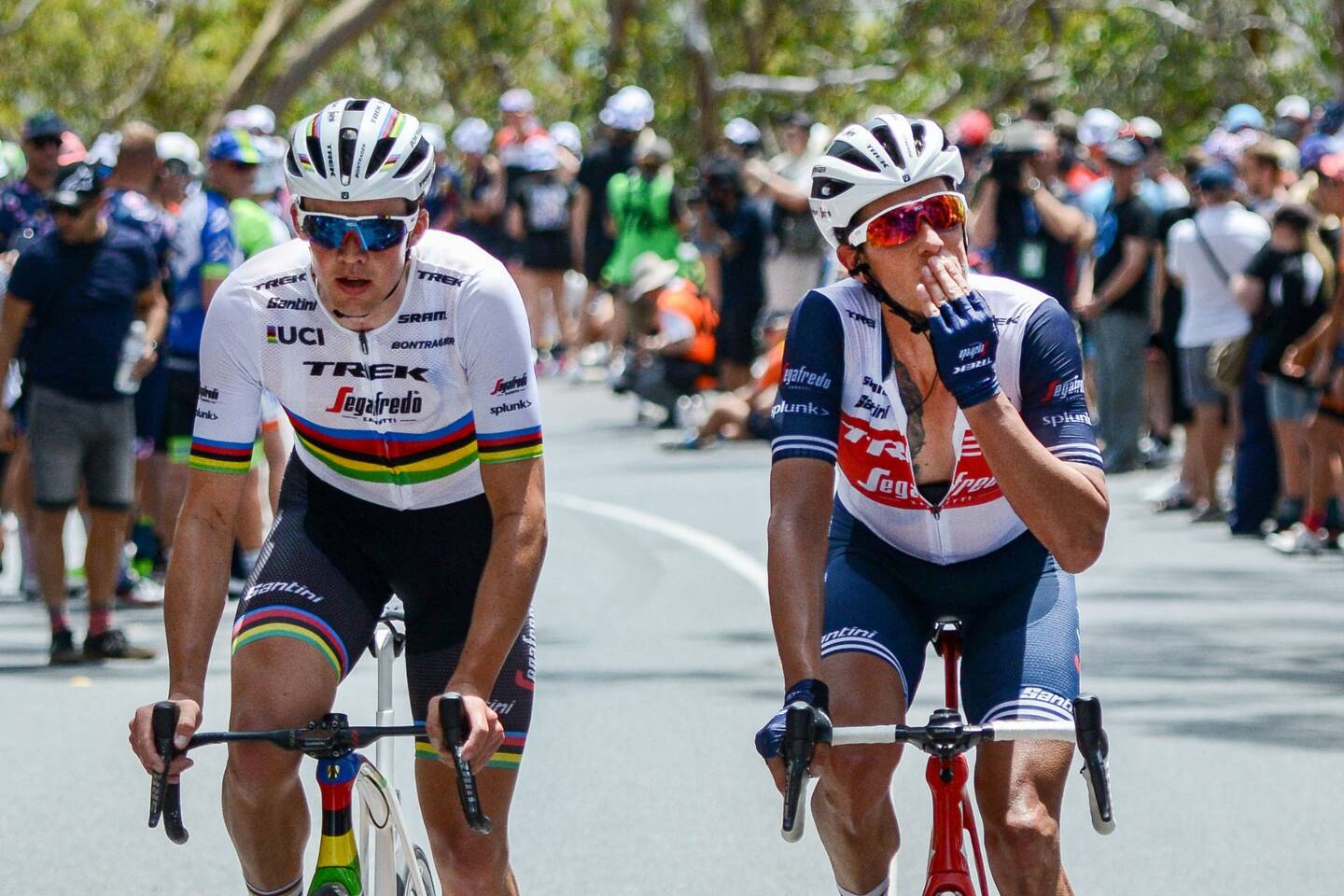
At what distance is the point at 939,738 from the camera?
418cm

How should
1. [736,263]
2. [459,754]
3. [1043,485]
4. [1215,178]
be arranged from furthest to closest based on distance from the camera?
1. [736,263]
2. [1215,178]
3. [1043,485]
4. [459,754]

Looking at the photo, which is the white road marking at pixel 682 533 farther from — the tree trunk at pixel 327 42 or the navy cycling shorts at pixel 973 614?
the tree trunk at pixel 327 42

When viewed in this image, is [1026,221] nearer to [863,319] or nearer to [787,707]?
[863,319]

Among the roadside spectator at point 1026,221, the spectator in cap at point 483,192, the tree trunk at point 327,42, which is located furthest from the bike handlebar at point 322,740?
the tree trunk at point 327,42

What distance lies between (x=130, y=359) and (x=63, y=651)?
4.35 feet

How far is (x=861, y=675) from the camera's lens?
4.87 meters

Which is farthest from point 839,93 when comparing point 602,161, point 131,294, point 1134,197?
point 131,294

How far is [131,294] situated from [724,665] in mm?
3150

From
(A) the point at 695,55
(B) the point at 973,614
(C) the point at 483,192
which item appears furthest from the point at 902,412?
(A) the point at 695,55

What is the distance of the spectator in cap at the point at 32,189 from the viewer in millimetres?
11938

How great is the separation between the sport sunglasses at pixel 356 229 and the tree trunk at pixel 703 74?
93.5 feet

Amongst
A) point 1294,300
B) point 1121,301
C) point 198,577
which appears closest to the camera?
point 198,577

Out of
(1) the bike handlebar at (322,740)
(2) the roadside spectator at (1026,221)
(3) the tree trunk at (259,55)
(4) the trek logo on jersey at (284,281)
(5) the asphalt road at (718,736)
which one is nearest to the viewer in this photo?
(1) the bike handlebar at (322,740)

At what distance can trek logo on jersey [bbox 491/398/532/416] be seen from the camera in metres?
4.81
